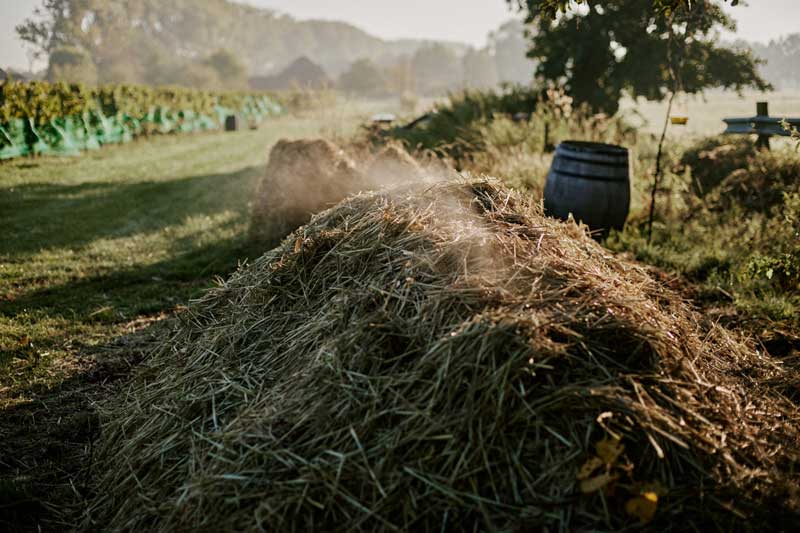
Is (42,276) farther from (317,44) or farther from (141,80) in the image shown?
(317,44)

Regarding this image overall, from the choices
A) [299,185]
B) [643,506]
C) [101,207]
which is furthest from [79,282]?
[643,506]

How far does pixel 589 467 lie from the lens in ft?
4.36

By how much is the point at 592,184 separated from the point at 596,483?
12.8 ft

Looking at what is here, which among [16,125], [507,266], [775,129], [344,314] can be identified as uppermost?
[16,125]

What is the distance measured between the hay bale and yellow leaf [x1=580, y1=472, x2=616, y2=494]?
13.0ft

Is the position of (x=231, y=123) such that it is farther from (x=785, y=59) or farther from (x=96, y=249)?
(x=785, y=59)

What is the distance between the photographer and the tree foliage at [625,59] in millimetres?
11836

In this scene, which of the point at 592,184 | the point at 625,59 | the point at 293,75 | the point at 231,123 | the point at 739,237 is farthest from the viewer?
the point at 293,75

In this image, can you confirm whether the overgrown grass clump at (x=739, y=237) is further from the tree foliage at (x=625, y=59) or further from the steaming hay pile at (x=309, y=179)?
the tree foliage at (x=625, y=59)

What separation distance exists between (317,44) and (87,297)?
16280 cm

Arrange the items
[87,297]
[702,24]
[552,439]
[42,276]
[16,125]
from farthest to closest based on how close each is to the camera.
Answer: [16,125] < [702,24] < [42,276] < [87,297] < [552,439]

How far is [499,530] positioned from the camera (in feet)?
4.17

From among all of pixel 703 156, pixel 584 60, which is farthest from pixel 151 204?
pixel 584 60

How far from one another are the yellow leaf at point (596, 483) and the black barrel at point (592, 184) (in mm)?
3544
